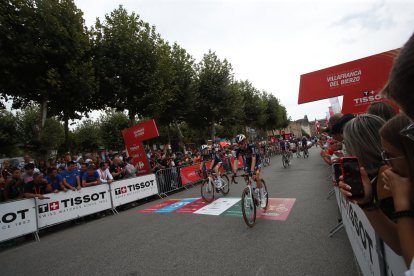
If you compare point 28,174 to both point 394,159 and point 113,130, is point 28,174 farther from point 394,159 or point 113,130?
point 113,130

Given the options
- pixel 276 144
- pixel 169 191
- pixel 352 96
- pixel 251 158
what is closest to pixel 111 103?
pixel 169 191

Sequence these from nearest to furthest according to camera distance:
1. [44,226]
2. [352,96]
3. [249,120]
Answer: [352,96] → [44,226] → [249,120]

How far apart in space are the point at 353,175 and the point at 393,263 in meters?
0.63

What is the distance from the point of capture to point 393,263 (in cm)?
154

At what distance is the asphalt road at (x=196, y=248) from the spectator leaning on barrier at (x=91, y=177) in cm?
194

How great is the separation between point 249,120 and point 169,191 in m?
27.7

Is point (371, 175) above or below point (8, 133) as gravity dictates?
below

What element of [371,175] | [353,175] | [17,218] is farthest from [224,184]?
[353,175]

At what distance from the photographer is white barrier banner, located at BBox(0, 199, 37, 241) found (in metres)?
6.29

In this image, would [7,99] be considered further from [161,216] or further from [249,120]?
[249,120]

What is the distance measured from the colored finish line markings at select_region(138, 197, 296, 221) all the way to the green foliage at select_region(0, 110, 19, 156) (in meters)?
36.0

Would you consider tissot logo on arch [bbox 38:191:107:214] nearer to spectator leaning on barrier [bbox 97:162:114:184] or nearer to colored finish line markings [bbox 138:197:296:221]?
spectator leaning on barrier [bbox 97:162:114:184]

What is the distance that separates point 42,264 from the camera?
4656 millimetres

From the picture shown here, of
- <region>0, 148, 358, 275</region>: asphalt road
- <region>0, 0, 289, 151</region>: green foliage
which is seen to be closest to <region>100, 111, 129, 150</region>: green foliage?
<region>0, 0, 289, 151</region>: green foliage
